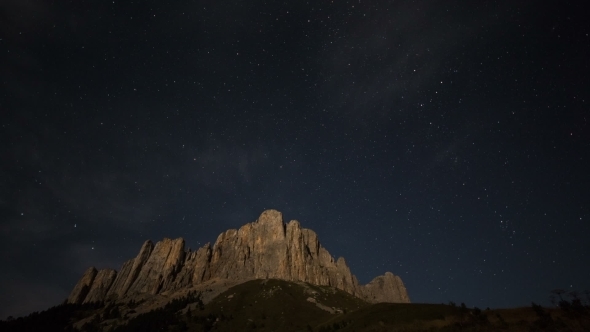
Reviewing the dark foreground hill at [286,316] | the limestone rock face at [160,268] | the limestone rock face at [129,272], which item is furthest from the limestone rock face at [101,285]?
the dark foreground hill at [286,316]

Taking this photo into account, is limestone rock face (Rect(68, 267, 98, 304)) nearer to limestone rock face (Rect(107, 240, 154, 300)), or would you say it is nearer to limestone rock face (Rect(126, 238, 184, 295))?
limestone rock face (Rect(107, 240, 154, 300))

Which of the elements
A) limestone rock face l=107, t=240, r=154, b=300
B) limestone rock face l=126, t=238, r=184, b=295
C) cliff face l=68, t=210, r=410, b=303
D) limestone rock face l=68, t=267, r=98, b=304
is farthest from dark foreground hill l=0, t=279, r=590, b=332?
limestone rock face l=68, t=267, r=98, b=304

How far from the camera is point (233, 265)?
166000 millimetres

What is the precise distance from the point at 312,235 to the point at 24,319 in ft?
453

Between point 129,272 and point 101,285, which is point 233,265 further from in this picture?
point 101,285

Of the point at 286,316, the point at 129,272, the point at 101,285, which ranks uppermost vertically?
the point at 129,272

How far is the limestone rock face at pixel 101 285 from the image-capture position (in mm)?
160625

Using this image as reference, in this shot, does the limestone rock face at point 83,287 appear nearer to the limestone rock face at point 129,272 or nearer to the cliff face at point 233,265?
the cliff face at point 233,265

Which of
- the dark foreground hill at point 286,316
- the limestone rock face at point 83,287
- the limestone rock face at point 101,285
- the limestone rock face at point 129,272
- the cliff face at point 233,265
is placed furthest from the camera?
the limestone rock face at point 83,287

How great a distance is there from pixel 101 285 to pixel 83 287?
10.9 m

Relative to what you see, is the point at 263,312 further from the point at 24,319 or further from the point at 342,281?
the point at 24,319

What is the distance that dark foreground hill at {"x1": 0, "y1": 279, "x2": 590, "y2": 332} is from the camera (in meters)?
37.7

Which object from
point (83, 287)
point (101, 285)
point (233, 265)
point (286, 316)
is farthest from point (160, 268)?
point (286, 316)

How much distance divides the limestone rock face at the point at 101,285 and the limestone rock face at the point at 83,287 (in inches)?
87.4
